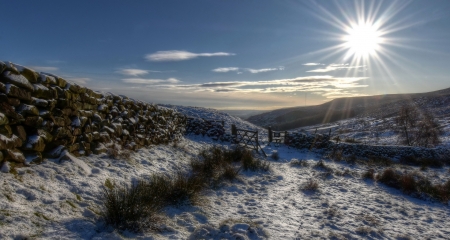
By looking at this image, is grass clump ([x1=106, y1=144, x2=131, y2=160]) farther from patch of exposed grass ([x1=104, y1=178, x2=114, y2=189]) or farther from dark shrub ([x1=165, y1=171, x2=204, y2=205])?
dark shrub ([x1=165, y1=171, x2=204, y2=205])

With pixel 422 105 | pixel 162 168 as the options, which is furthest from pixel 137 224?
pixel 422 105

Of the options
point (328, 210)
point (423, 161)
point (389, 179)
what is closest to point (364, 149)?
point (423, 161)

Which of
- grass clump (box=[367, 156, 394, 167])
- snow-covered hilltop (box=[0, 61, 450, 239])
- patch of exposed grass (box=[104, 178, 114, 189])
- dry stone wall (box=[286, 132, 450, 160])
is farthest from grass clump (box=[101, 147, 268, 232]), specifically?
dry stone wall (box=[286, 132, 450, 160])

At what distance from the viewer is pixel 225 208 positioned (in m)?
5.78

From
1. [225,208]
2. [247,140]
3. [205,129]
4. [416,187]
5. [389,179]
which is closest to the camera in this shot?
[225,208]

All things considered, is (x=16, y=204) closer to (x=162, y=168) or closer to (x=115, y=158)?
(x=115, y=158)

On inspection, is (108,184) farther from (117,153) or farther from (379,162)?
(379,162)

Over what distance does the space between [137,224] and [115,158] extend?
327 cm

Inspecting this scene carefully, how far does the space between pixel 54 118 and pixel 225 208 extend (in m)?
3.97

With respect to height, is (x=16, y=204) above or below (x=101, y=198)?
above

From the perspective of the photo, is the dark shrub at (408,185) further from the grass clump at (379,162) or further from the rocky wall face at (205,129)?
the rocky wall face at (205,129)

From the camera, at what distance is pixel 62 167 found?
16.6ft

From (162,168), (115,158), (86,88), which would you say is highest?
(86,88)

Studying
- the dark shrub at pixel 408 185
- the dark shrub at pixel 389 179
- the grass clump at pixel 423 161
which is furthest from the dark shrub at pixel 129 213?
the grass clump at pixel 423 161
